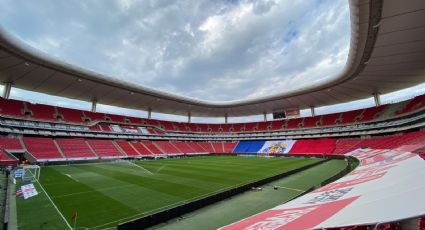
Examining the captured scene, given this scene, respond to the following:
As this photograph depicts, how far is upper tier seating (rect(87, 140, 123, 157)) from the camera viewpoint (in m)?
35.3

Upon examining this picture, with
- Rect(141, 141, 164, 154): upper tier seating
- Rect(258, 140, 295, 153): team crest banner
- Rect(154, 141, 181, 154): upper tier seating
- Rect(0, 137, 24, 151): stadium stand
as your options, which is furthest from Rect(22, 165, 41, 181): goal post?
Rect(258, 140, 295, 153): team crest banner

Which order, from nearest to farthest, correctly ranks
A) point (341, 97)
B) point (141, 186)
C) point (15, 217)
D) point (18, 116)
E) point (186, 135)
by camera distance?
1. point (15, 217)
2. point (141, 186)
3. point (18, 116)
4. point (341, 97)
5. point (186, 135)

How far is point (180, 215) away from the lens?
973 centimetres

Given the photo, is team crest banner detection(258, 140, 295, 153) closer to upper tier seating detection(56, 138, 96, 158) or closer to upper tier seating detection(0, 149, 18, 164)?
upper tier seating detection(56, 138, 96, 158)

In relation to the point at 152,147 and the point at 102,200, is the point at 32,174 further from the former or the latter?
the point at 152,147

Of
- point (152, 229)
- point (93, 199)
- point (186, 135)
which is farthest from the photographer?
point (186, 135)

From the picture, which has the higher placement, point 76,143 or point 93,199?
point 76,143

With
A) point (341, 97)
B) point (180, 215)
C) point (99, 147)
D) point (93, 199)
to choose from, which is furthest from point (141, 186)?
point (341, 97)

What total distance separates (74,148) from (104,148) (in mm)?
4813

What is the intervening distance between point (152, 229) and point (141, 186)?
309 inches

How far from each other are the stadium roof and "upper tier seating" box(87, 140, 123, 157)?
8915 mm

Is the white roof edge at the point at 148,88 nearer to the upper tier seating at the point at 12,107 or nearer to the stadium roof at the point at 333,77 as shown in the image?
the stadium roof at the point at 333,77

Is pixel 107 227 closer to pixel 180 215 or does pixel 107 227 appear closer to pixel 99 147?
pixel 180 215

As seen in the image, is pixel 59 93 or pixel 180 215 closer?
pixel 180 215
